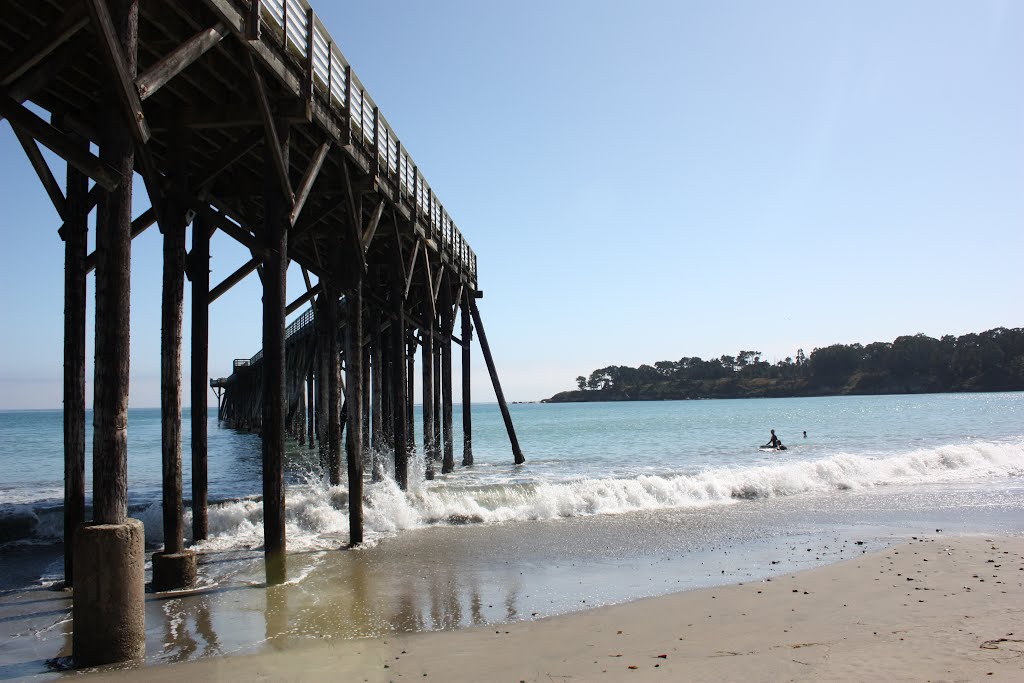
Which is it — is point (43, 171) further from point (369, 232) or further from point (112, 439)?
point (369, 232)

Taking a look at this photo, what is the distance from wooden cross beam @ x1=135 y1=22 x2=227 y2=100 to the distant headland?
434 ft

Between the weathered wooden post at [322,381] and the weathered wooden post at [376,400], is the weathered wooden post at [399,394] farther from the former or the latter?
the weathered wooden post at [376,400]

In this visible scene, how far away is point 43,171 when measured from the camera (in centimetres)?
670

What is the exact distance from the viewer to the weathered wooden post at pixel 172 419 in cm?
704

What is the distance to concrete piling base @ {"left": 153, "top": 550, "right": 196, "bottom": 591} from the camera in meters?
7.00

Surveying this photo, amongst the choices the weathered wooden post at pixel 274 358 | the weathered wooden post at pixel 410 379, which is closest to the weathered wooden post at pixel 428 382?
the weathered wooden post at pixel 410 379

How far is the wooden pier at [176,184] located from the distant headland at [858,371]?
12798cm

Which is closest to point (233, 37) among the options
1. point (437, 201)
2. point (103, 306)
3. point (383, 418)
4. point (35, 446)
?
point (103, 306)

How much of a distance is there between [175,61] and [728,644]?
5.69m

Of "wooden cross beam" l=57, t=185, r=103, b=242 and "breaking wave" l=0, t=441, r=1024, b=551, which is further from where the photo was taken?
"breaking wave" l=0, t=441, r=1024, b=551

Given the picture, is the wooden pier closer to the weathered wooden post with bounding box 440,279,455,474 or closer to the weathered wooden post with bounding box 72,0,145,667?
the weathered wooden post with bounding box 72,0,145,667

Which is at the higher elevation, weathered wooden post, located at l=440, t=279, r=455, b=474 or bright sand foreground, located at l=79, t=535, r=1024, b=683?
weathered wooden post, located at l=440, t=279, r=455, b=474

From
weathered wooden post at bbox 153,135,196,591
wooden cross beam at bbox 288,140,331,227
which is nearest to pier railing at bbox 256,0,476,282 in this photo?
wooden cross beam at bbox 288,140,331,227

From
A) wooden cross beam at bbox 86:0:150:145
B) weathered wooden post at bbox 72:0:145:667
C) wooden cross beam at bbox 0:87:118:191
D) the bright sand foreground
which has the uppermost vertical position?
wooden cross beam at bbox 86:0:150:145
